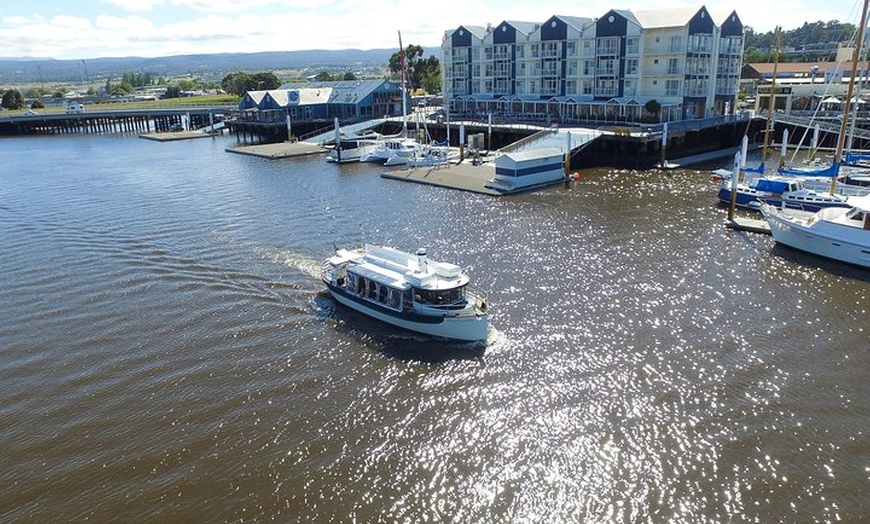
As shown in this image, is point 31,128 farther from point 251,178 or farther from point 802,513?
point 802,513

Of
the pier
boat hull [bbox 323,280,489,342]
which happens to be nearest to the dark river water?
boat hull [bbox 323,280,489,342]

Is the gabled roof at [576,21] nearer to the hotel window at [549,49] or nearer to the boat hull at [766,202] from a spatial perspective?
the hotel window at [549,49]

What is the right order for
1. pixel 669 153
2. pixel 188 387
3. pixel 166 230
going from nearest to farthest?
pixel 188 387 < pixel 166 230 < pixel 669 153

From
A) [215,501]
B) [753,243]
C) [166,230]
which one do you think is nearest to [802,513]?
[215,501]

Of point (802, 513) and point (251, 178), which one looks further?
point (251, 178)

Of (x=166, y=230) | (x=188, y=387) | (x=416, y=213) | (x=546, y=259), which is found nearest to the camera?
(x=188, y=387)
